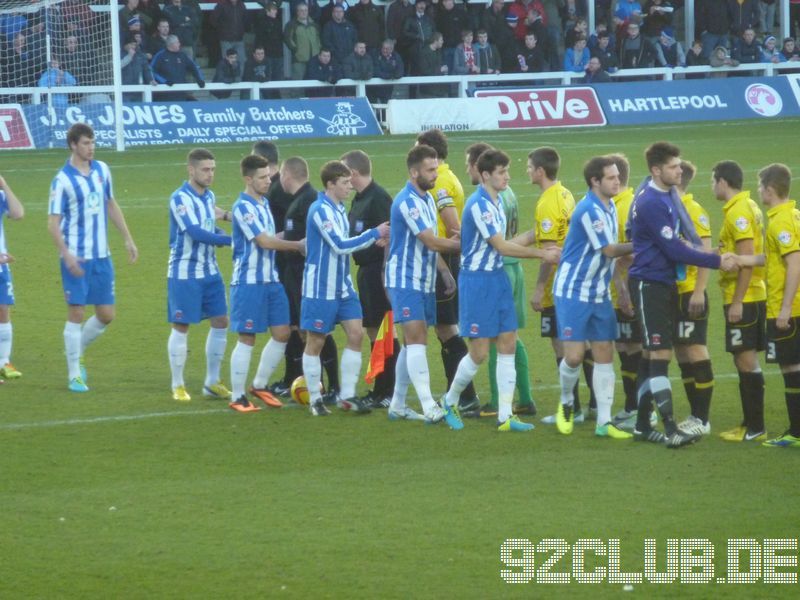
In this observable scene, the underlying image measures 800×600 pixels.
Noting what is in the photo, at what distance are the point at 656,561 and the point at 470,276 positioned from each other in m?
3.14

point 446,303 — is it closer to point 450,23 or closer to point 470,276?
point 470,276

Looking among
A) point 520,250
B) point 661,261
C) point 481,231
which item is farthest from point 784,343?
point 481,231

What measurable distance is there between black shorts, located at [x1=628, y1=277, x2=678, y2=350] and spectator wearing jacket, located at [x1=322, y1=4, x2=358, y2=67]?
2299 centimetres

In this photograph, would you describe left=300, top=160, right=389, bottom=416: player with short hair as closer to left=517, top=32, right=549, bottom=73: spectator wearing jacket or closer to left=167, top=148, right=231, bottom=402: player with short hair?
left=167, top=148, right=231, bottom=402: player with short hair

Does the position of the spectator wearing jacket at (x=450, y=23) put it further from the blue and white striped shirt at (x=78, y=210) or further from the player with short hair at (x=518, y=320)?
the player with short hair at (x=518, y=320)

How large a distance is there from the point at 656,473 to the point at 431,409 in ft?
6.33

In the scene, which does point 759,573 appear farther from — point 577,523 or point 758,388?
point 758,388

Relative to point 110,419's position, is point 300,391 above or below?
above

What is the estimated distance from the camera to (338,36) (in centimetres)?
3152

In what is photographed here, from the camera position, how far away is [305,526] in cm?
750

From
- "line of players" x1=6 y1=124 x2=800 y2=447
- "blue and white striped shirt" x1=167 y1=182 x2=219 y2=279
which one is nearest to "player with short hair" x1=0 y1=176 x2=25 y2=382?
"line of players" x1=6 y1=124 x2=800 y2=447

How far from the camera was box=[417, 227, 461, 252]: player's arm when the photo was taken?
31.6 ft

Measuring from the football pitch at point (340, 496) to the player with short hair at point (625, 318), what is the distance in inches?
20.5

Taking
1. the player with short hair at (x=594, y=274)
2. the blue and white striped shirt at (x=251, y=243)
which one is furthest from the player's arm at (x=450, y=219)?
the blue and white striped shirt at (x=251, y=243)
